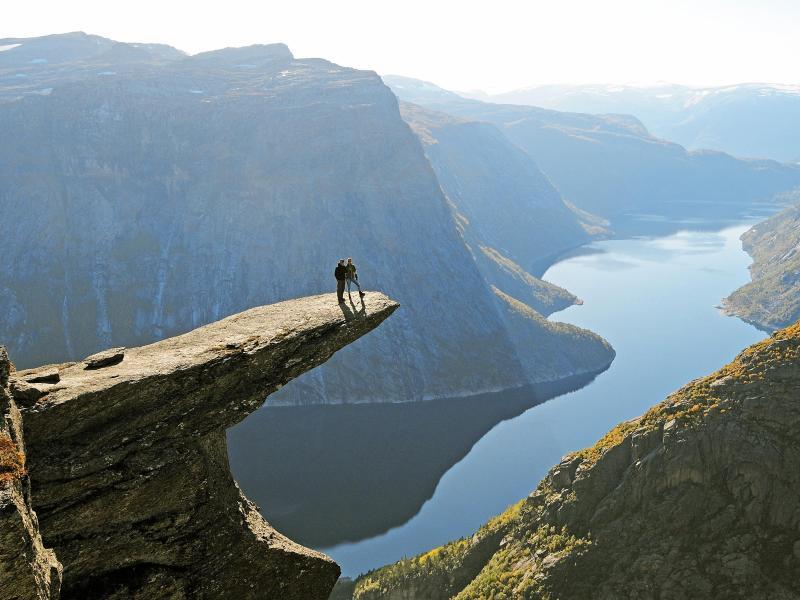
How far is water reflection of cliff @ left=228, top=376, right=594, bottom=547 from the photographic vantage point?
117 metres

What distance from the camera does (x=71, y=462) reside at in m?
16.6

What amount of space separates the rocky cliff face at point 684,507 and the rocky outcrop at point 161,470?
28190 mm

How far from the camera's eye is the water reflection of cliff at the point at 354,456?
4606 inches

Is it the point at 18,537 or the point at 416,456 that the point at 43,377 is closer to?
the point at 18,537

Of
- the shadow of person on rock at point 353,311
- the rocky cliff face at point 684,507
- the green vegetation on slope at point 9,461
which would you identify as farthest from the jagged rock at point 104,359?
the rocky cliff face at point 684,507

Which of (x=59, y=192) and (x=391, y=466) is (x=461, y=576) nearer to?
(x=391, y=466)

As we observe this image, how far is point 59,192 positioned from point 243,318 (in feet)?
680

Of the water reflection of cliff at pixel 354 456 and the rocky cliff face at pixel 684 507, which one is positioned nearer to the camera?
the rocky cliff face at pixel 684 507

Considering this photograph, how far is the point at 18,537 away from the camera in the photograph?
12922 millimetres

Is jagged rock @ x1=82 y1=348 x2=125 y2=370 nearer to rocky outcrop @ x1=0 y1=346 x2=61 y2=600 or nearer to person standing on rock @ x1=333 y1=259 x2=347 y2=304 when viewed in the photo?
rocky outcrop @ x1=0 y1=346 x2=61 y2=600

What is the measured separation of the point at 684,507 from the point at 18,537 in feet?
138

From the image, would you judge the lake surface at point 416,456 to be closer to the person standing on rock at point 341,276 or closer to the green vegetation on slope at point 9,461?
the person standing on rock at point 341,276

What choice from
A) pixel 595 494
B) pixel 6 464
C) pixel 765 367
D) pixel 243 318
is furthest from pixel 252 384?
pixel 765 367

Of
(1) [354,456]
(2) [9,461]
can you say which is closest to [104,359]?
(2) [9,461]
